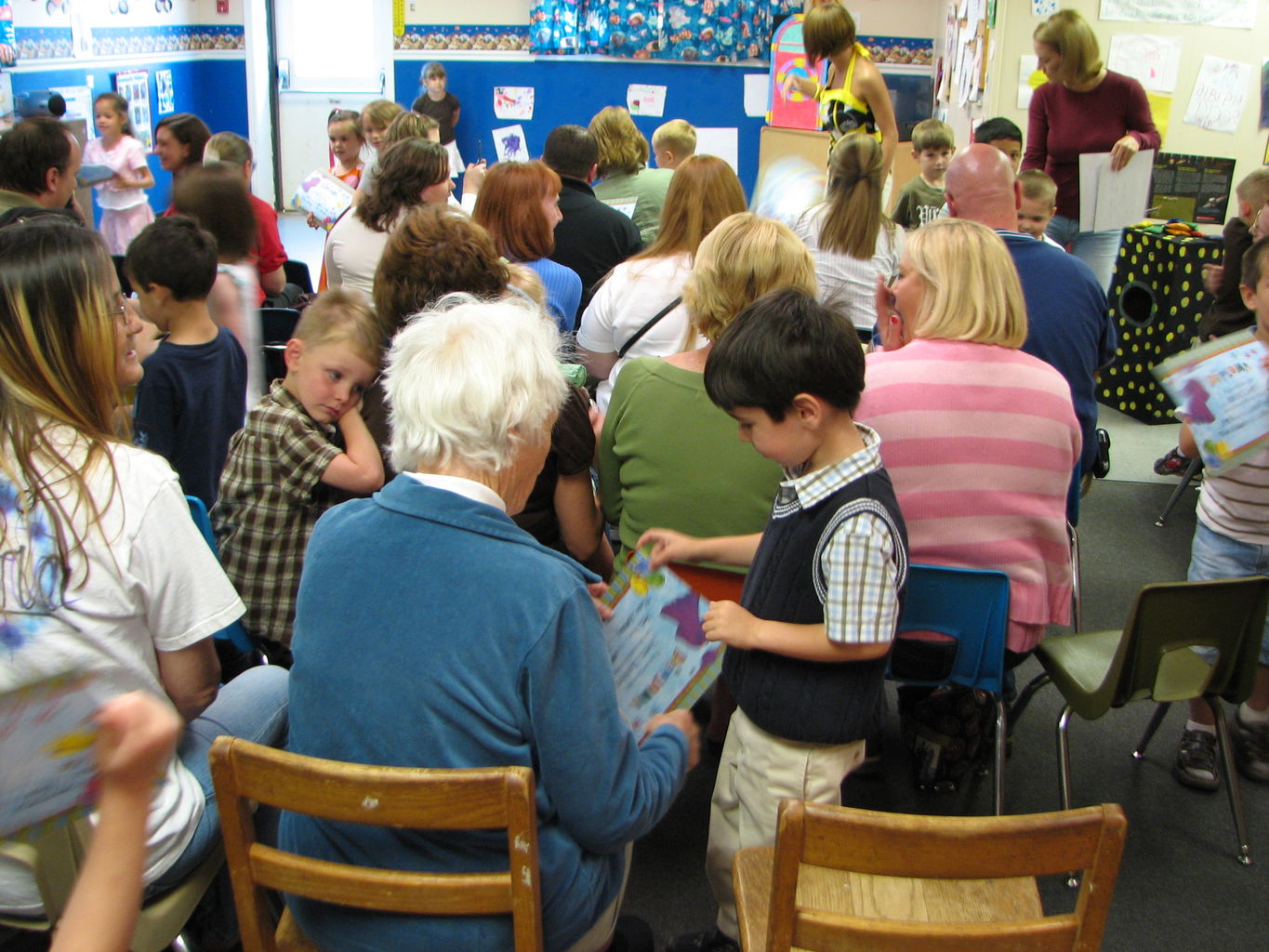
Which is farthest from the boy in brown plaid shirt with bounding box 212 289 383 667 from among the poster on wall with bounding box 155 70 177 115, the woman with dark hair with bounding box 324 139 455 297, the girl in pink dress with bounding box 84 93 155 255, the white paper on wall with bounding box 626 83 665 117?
the white paper on wall with bounding box 626 83 665 117

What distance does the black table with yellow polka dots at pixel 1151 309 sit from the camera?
5.08 m

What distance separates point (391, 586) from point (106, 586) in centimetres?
49

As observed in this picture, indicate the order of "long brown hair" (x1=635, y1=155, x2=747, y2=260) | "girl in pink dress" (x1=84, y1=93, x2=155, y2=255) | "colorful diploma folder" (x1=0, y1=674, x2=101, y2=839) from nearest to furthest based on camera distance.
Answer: "colorful diploma folder" (x1=0, y1=674, x2=101, y2=839) < "long brown hair" (x1=635, y1=155, x2=747, y2=260) < "girl in pink dress" (x1=84, y1=93, x2=155, y2=255)

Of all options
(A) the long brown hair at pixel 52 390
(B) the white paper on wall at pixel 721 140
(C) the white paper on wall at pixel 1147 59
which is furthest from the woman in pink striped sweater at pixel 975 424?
(B) the white paper on wall at pixel 721 140

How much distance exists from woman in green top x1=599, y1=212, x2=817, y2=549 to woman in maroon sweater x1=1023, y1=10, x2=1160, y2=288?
3.30 m

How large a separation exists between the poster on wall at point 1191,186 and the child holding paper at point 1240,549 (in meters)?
3.91

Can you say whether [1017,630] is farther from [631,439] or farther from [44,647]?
[44,647]

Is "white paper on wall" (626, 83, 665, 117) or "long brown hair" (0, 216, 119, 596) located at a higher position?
"white paper on wall" (626, 83, 665, 117)

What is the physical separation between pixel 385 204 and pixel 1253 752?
9.50 ft

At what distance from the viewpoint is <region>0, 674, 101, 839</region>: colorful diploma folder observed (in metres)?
0.92

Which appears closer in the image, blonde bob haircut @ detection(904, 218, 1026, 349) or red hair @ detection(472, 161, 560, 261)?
blonde bob haircut @ detection(904, 218, 1026, 349)

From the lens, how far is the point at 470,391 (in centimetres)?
135

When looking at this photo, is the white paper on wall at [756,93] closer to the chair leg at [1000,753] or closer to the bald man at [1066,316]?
the bald man at [1066,316]

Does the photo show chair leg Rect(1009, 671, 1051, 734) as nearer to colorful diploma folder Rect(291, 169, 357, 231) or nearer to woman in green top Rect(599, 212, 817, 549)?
woman in green top Rect(599, 212, 817, 549)
